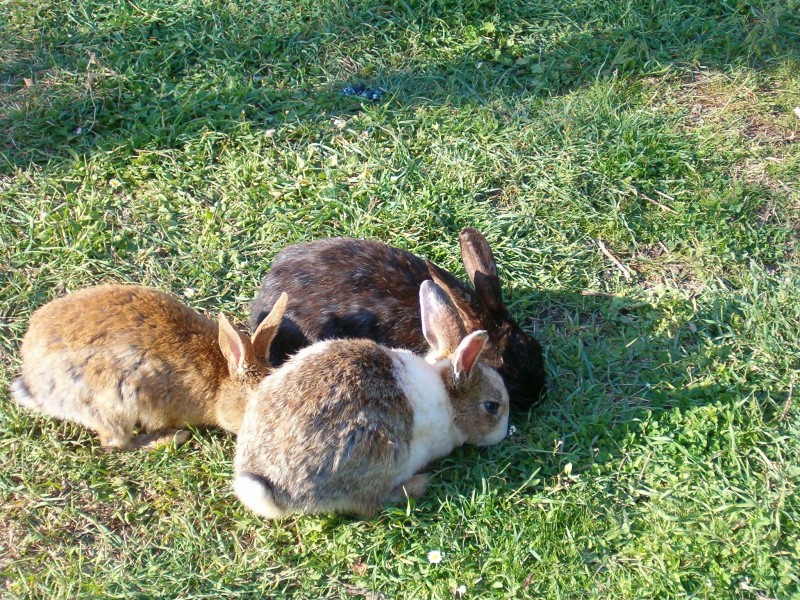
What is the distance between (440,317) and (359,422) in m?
0.77

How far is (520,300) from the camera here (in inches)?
188

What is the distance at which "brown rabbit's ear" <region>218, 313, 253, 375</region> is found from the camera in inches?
156

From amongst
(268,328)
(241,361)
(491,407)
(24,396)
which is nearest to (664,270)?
(491,407)

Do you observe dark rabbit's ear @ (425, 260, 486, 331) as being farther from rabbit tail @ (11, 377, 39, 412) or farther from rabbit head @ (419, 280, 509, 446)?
rabbit tail @ (11, 377, 39, 412)

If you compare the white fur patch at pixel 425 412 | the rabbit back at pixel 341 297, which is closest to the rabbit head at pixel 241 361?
the rabbit back at pixel 341 297

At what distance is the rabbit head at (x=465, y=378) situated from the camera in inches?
156

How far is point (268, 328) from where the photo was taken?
4.02m

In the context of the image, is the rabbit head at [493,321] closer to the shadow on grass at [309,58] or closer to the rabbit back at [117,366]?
the rabbit back at [117,366]

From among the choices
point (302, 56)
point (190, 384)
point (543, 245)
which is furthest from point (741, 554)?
point (302, 56)

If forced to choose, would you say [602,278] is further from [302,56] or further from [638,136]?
[302,56]

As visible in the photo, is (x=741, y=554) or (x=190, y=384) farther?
(x=190, y=384)

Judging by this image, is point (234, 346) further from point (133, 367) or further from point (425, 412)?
point (425, 412)

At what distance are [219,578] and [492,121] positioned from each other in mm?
3412

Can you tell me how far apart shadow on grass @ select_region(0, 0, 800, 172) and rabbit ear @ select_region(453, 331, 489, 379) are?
2.38 metres
